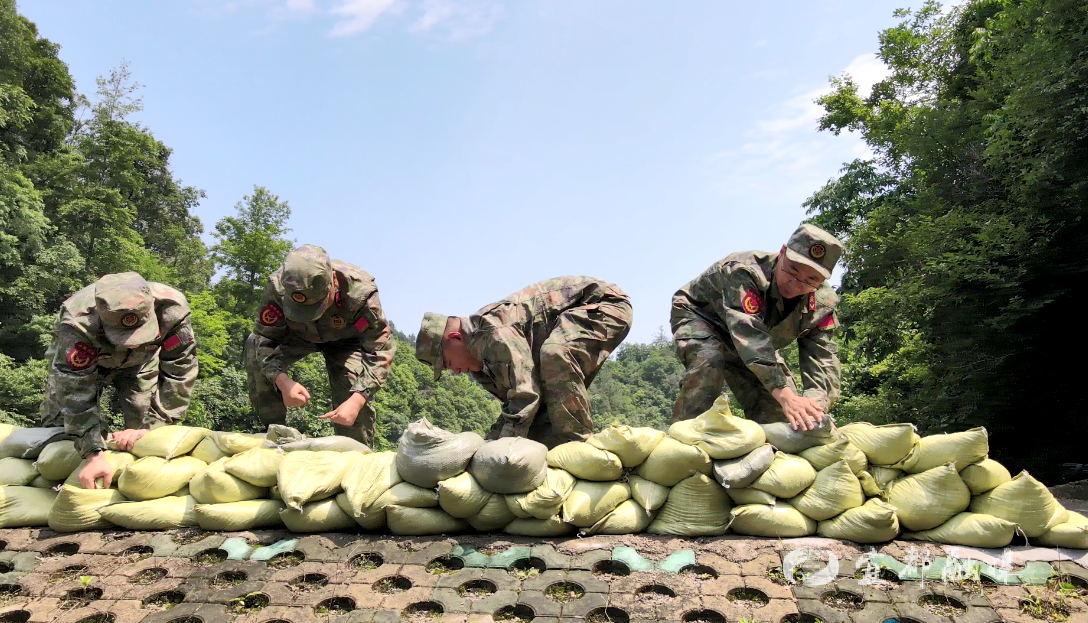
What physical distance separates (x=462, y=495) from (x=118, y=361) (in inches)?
104

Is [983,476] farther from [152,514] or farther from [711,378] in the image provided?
[152,514]

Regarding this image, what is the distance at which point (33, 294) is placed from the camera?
19.5 m

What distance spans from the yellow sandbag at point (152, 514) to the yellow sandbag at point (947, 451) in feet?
11.0

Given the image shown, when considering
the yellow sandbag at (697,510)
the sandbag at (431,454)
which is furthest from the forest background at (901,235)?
the yellow sandbag at (697,510)

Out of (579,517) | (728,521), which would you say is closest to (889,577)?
(728,521)

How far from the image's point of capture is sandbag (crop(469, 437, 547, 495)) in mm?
3045

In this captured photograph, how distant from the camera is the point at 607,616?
2.54 metres

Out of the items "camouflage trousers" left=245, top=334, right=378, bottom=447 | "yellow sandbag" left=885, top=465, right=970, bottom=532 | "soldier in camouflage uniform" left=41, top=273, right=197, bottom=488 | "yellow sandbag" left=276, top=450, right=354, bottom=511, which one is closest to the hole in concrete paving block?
"yellow sandbag" left=885, top=465, right=970, bottom=532

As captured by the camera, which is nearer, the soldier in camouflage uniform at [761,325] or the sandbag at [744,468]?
the sandbag at [744,468]

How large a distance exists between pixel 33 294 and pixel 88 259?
3.16 meters

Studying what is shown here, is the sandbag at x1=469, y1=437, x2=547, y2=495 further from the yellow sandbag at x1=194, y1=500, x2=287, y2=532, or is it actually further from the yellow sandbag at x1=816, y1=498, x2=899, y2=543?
the yellow sandbag at x1=816, y1=498, x2=899, y2=543

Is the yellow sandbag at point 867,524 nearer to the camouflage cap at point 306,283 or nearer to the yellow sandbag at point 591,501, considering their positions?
the yellow sandbag at point 591,501

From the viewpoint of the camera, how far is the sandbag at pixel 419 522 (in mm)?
3168

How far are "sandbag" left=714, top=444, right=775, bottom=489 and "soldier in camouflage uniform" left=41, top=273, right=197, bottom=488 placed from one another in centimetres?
308
